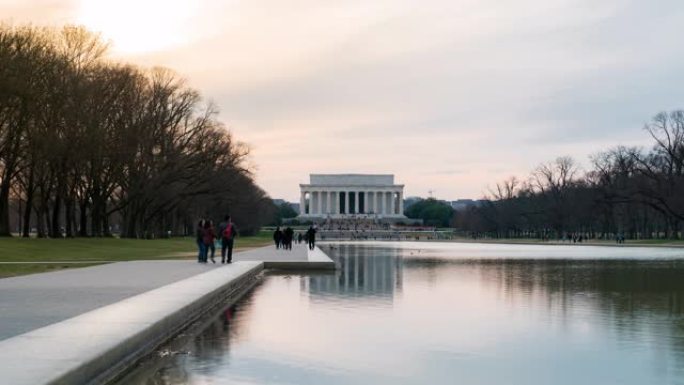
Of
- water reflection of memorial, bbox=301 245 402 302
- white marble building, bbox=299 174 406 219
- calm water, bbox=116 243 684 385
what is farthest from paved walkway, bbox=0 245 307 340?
white marble building, bbox=299 174 406 219

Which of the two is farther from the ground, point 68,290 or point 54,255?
point 54,255

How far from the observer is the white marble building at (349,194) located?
191 metres

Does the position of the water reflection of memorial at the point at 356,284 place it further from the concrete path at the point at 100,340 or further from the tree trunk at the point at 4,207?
the tree trunk at the point at 4,207

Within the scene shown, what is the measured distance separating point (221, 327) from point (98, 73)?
42108 mm

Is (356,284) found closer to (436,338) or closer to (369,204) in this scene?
(436,338)

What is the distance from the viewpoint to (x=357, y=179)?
192m

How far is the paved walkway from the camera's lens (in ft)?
43.6

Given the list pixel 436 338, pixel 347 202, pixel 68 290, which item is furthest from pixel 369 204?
pixel 436 338

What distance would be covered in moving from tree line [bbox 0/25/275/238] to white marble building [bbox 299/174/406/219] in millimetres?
112689

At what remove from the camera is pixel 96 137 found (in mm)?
49438

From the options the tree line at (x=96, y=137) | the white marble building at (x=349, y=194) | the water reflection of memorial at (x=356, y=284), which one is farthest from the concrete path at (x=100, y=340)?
the white marble building at (x=349, y=194)

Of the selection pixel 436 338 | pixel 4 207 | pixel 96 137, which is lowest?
pixel 436 338

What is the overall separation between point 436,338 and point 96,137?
133 feet

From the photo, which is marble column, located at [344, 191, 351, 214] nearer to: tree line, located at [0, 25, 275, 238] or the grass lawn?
tree line, located at [0, 25, 275, 238]
